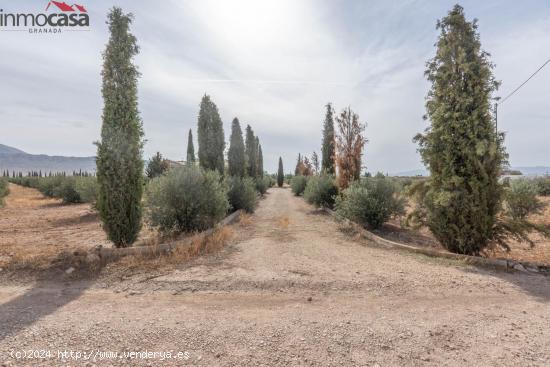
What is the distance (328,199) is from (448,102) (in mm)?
8899

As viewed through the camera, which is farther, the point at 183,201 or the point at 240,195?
the point at 240,195

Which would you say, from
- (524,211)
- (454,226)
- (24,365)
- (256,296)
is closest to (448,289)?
(454,226)

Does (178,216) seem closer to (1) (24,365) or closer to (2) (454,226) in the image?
(1) (24,365)

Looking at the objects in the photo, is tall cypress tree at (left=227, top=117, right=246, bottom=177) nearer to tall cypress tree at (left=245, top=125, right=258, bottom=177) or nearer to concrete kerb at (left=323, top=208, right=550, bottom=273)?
tall cypress tree at (left=245, top=125, right=258, bottom=177)

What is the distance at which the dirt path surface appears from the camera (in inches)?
97.6

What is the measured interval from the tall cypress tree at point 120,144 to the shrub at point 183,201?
770 millimetres

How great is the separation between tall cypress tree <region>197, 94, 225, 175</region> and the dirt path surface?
8.61 m

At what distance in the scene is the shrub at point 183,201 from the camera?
7.14 metres

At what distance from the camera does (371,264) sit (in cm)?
528

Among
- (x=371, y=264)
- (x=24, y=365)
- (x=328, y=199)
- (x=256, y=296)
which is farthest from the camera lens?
(x=328, y=199)

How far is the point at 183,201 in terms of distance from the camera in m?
7.28

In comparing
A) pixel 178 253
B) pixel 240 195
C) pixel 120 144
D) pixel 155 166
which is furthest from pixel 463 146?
pixel 155 166

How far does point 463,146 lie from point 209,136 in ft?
35.4

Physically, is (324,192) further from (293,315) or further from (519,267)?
(293,315)
